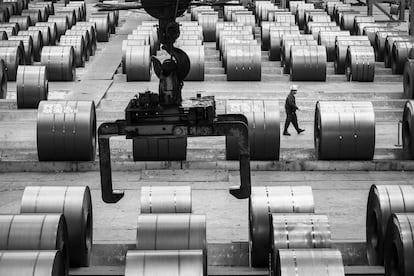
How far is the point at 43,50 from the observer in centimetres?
3288

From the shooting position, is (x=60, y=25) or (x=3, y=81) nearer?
(x=3, y=81)

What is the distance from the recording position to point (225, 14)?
48.6 metres

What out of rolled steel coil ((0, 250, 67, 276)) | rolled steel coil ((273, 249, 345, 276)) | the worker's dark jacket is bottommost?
the worker's dark jacket

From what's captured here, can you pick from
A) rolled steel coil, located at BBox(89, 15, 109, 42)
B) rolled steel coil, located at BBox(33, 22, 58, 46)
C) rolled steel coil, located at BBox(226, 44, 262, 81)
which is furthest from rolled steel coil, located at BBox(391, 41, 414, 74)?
rolled steel coil, located at BBox(33, 22, 58, 46)

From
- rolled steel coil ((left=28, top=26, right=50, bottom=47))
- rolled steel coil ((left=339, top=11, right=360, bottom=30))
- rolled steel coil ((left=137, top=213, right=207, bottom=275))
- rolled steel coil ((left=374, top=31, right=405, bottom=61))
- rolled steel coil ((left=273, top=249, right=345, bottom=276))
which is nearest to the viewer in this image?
rolled steel coil ((left=273, top=249, right=345, bottom=276))

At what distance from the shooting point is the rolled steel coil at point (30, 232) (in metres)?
13.7

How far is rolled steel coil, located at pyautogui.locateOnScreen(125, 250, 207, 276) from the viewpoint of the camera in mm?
12492

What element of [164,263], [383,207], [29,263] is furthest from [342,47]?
[29,263]

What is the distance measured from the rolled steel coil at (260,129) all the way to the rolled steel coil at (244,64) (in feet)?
32.8

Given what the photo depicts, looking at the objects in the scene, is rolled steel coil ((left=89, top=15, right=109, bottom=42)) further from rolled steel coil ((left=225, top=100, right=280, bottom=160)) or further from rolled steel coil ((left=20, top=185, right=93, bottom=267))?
rolled steel coil ((left=20, top=185, right=93, bottom=267))

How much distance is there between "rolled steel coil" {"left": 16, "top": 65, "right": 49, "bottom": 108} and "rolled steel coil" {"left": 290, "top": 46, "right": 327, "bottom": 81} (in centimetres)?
952

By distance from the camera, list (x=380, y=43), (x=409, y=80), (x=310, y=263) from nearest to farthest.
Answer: (x=310, y=263) → (x=409, y=80) → (x=380, y=43)

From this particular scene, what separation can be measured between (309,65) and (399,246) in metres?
18.8

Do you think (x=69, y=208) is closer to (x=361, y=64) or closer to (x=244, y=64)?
(x=244, y=64)
